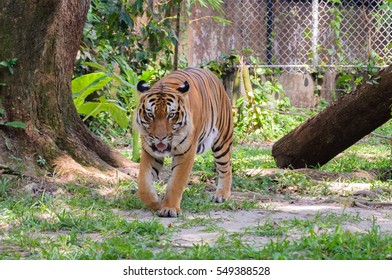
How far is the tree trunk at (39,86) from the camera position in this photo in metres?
6.14

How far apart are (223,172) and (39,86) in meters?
1.81

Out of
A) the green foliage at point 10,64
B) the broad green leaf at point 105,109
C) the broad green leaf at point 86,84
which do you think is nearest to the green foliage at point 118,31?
the broad green leaf at point 86,84

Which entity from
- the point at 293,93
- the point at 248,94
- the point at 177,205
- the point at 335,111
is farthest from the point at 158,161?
the point at 293,93

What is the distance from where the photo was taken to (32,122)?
6223mm

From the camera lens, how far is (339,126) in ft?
25.0

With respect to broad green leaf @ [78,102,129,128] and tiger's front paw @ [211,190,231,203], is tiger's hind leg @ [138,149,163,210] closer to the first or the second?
tiger's front paw @ [211,190,231,203]

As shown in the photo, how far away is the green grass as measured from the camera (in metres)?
3.88

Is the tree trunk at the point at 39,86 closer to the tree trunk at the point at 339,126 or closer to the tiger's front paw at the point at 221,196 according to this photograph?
the tiger's front paw at the point at 221,196

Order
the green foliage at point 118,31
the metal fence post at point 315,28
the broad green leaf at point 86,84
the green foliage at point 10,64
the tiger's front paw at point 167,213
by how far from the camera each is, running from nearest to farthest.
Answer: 1. the tiger's front paw at point 167,213
2. the green foliage at point 10,64
3. the broad green leaf at point 86,84
4. the green foliage at point 118,31
5. the metal fence post at point 315,28

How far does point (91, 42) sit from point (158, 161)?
13.9ft

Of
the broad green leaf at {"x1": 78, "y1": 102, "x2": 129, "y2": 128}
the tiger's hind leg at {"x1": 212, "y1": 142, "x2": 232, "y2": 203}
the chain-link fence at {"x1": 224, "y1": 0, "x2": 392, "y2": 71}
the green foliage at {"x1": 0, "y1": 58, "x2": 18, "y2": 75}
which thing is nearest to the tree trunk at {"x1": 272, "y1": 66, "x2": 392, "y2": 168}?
the tiger's hind leg at {"x1": 212, "y1": 142, "x2": 232, "y2": 203}

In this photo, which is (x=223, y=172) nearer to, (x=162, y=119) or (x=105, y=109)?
(x=162, y=119)

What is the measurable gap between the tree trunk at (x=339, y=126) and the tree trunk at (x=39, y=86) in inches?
96.9

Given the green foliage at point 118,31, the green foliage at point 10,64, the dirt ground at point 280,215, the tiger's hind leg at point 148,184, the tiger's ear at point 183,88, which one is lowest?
the dirt ground at point 280,215
